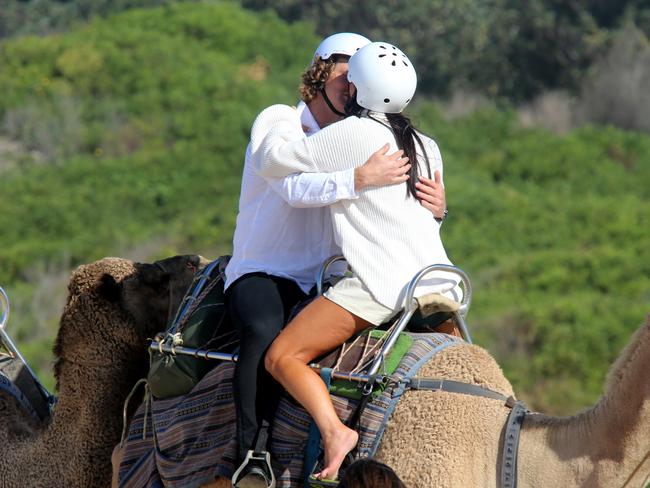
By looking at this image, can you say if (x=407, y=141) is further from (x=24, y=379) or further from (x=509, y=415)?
(x=24, y=379)

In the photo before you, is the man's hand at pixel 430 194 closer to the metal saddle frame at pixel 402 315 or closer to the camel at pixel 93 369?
the metal saddle frame at pixel 402 315

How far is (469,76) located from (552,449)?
1563 inches

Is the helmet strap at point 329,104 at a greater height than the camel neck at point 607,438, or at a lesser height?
greater

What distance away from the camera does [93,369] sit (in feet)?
19.4

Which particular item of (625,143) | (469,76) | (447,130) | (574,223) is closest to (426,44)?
(469,76)

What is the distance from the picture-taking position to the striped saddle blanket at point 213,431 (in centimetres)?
456

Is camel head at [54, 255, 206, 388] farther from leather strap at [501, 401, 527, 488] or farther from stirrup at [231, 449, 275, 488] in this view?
leather strap at [501, 401, 527, 488]

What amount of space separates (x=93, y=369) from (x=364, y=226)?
189 cm

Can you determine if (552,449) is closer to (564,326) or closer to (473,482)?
(473,482)

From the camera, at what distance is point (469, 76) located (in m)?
43.2

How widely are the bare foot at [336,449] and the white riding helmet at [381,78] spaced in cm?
128

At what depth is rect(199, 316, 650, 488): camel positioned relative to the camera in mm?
4055

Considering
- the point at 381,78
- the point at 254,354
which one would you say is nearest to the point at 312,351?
the point at 254,354

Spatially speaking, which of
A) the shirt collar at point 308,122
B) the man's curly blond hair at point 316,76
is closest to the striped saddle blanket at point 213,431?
the shirt collar at point 308,122
